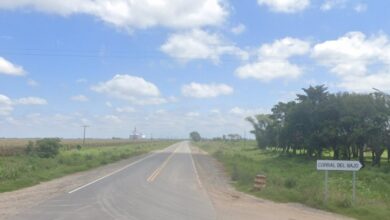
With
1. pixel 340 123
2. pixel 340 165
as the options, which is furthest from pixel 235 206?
pixel 340 123

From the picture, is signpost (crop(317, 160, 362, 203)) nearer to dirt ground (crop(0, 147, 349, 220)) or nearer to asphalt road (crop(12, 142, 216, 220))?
dirt ground (crop(0, 147, 349, 220))

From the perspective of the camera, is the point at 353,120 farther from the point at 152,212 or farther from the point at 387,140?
the point at 152,212

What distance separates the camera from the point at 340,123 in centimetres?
5659

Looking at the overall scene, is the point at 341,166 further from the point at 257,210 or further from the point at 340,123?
the point at 340,123

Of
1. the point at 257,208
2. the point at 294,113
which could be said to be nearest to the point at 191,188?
the point at 257,208

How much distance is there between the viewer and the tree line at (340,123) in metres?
52.8

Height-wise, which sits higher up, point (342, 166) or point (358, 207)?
point (342, 166)

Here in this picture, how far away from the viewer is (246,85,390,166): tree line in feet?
173

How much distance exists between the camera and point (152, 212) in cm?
1605

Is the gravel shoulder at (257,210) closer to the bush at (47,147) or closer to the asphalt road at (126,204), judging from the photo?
the asphalt road at (126,204)

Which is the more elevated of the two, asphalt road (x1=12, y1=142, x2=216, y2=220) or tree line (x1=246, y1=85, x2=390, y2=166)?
tree line (x1=246, y1=85, x2=390, y2=166)

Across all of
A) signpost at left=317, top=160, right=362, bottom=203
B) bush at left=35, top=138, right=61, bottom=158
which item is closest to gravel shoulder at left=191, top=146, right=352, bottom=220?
signpost at left=317, top=160, right=362, bottom=203

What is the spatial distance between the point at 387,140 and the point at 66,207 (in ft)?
139

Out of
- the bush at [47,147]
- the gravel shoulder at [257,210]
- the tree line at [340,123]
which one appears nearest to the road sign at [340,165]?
the gravel shoulder at [257,210]
